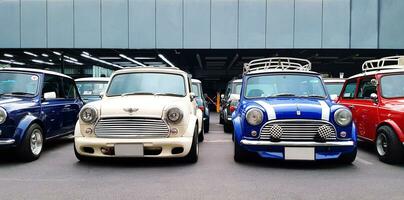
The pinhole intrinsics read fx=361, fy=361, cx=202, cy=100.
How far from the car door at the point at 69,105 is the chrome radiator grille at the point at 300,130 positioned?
470 centimetres

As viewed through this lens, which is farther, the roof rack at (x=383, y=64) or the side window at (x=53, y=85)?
the roof rack at (x=383, y=64)

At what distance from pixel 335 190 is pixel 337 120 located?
1.38 m

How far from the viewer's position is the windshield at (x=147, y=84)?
662cm

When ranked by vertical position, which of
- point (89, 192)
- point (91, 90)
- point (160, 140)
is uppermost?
point (91, 90)

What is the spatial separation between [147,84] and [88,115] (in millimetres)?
1398

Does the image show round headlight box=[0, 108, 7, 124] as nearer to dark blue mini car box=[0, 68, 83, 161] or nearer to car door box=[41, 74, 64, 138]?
dark blue mini car box=[0, 68, 83, 161]


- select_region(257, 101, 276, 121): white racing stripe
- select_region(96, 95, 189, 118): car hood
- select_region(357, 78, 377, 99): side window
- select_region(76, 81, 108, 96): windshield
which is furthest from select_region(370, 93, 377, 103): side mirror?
select_region(76, 81, 108, 96): windshield

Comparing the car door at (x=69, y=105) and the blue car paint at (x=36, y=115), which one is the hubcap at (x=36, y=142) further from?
the car door at (x=69, y=105)

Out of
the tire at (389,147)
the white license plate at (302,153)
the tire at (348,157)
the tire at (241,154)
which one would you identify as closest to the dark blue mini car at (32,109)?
Result: the tire at (241,154)

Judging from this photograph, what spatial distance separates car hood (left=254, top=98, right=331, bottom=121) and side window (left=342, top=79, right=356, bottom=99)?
2.37m

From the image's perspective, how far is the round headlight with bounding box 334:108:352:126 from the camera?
561 centimetres

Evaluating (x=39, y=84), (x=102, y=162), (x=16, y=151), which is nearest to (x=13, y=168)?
(x=16, y=151)

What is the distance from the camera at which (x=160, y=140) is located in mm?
5504

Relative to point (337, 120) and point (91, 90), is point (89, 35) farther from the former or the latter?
point (337, 120)
